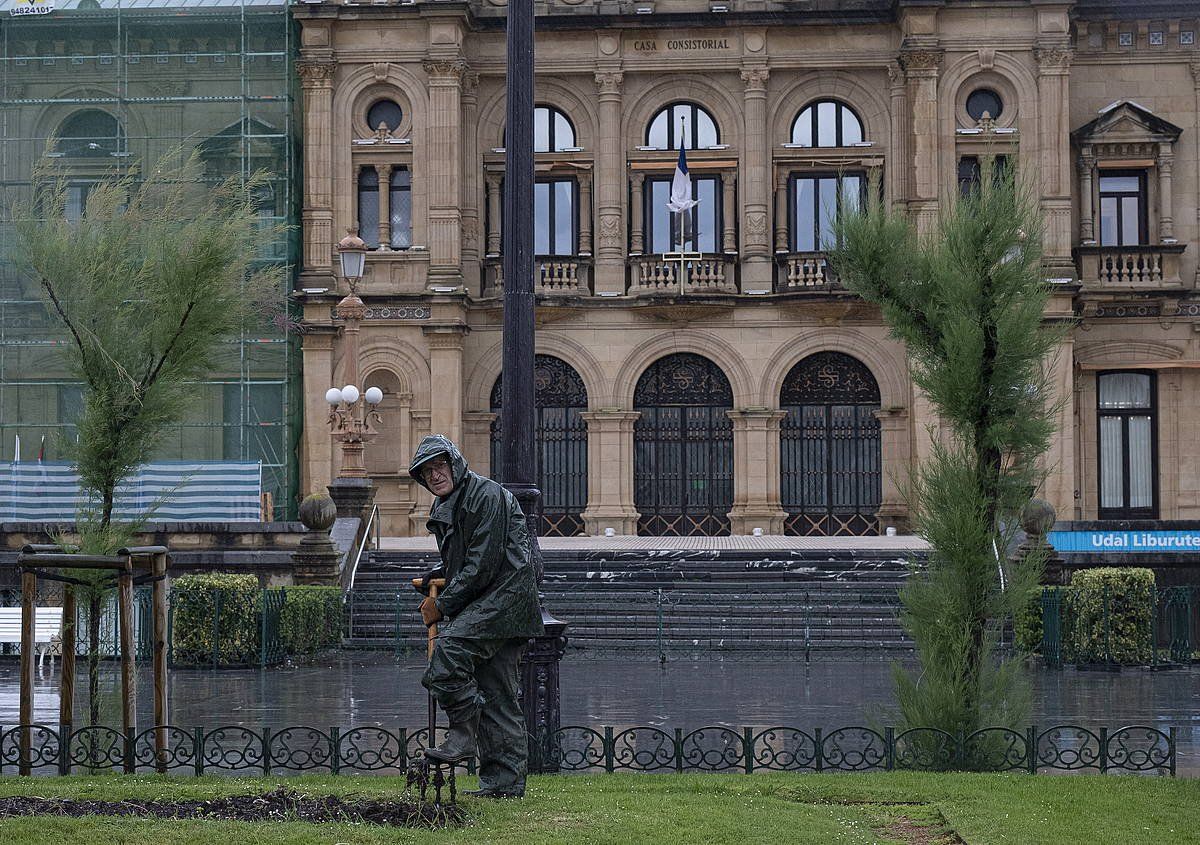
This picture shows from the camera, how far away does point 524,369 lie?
37.7 feet

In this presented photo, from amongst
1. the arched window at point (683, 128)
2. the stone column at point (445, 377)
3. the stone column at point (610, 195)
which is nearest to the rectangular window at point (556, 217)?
the stone column at point (610, 195)

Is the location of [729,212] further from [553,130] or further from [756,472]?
[756,472]

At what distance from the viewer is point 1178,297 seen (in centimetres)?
3575

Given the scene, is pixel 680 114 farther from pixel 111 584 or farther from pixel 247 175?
pixel 111 584

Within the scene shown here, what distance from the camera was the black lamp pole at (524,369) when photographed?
1124 centimetres

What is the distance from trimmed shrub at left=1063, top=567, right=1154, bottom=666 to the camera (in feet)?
69.3

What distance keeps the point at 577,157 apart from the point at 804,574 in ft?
46.3

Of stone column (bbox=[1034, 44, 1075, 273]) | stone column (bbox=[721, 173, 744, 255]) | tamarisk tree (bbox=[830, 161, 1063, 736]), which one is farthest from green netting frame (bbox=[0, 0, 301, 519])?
tamarisk tree (bbox=[830, 161, 1063, 736])

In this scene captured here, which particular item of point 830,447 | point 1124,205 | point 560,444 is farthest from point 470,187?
point 1124,205

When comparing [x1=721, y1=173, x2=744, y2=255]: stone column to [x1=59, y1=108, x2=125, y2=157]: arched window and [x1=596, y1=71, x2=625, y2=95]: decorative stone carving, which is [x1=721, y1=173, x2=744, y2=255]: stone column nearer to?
[x1=596, y1=71, x2=625, y2=95]: decorative stone carving

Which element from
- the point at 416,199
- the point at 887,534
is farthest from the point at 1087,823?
the point at 416,199

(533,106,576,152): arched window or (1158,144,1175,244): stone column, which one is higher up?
(533,106,576,152): arched window

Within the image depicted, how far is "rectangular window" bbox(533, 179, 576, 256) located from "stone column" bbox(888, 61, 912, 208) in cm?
720

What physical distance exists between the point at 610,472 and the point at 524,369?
2436cm
